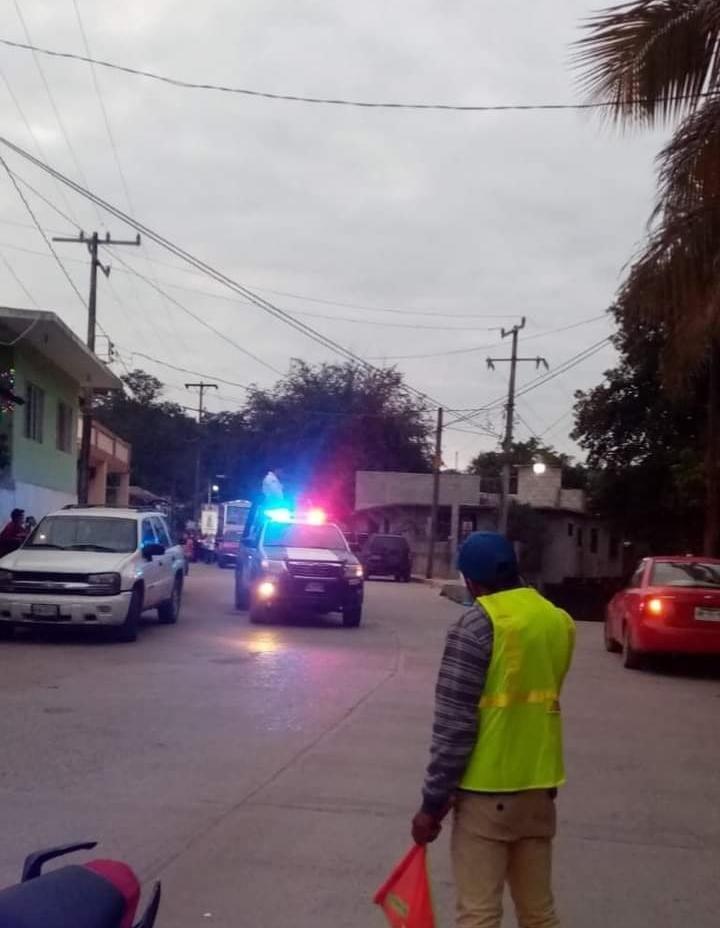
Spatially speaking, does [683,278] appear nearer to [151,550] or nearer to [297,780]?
[151,550]

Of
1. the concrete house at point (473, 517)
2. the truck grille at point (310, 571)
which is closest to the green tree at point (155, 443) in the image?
the concrete house at point (473, 517)

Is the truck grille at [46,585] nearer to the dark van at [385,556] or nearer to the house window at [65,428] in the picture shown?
the house window at [65,428]

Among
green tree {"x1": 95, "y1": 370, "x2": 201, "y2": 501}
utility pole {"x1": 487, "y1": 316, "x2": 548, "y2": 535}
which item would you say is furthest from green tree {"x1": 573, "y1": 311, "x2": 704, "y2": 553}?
green tree {"x1": 95, "y1": 370, "x2": 201, "y2": 501}

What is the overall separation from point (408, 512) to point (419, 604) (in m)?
27.5

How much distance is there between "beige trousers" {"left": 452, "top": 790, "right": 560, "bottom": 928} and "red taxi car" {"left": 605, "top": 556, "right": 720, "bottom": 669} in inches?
445

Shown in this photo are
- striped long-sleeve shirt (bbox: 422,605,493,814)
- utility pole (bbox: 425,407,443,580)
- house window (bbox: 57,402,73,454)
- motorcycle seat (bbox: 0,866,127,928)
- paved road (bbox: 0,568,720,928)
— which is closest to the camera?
motorcycle seat (bbox: 0,866,127,928)

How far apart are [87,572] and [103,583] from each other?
0.86 ft

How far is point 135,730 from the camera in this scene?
400 inches

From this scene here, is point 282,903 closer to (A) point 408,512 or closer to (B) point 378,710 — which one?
(B) point 378,710

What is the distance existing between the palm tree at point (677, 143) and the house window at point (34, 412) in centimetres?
1535

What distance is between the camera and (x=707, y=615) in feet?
49.4

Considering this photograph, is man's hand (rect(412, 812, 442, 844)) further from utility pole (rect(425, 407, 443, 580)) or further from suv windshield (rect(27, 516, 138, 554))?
utility pole (rect(425, 407, 443, 580))

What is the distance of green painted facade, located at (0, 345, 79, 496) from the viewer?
2512 cm

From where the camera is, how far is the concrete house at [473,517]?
174 feet
